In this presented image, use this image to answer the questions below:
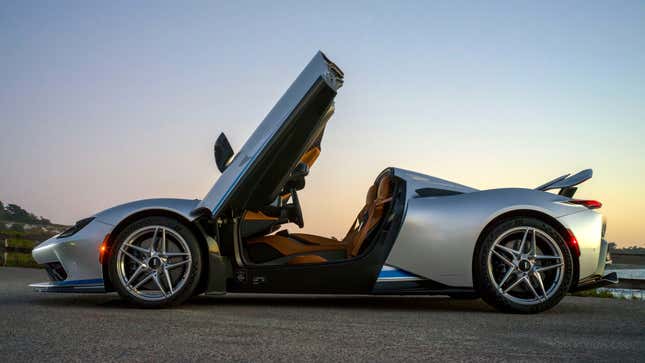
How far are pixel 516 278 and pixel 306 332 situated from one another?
2.14 m

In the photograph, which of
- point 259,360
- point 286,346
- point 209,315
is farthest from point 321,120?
point 259,360

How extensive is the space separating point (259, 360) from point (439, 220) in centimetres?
263

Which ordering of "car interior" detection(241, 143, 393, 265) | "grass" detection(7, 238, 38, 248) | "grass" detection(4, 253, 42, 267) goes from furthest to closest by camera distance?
"grass" detection(7, 238, 38, 248)
"grass" detection(4, 253, 42, 267)
"car interior" detection(241, 143, 393, 265)

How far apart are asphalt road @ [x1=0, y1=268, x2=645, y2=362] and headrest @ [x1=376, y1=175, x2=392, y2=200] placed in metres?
1.03

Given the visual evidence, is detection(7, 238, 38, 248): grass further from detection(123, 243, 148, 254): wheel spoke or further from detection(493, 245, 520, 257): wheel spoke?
detection(493, 245, 520, 257): wheel spoke

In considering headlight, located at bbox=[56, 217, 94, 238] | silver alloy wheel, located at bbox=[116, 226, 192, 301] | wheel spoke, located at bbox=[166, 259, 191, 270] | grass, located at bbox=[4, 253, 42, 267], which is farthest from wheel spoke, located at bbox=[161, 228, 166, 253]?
grass, located at bbox=[4, 253, 42, 267]

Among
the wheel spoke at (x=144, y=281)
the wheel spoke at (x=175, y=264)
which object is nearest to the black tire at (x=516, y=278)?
the wheel spoke at (x=175, y=264)

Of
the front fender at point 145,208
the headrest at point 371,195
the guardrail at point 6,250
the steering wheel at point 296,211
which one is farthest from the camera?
the guardrail at point 6,250

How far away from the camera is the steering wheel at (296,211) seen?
5848 mm

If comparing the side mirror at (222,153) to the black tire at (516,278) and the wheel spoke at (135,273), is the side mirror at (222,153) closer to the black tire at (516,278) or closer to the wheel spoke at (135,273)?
the wheel spoke at (135,273)

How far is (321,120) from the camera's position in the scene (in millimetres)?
4957

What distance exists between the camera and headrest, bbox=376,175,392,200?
225 inches

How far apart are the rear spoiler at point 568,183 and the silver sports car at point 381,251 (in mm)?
27

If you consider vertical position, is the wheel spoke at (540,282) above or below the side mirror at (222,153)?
below
